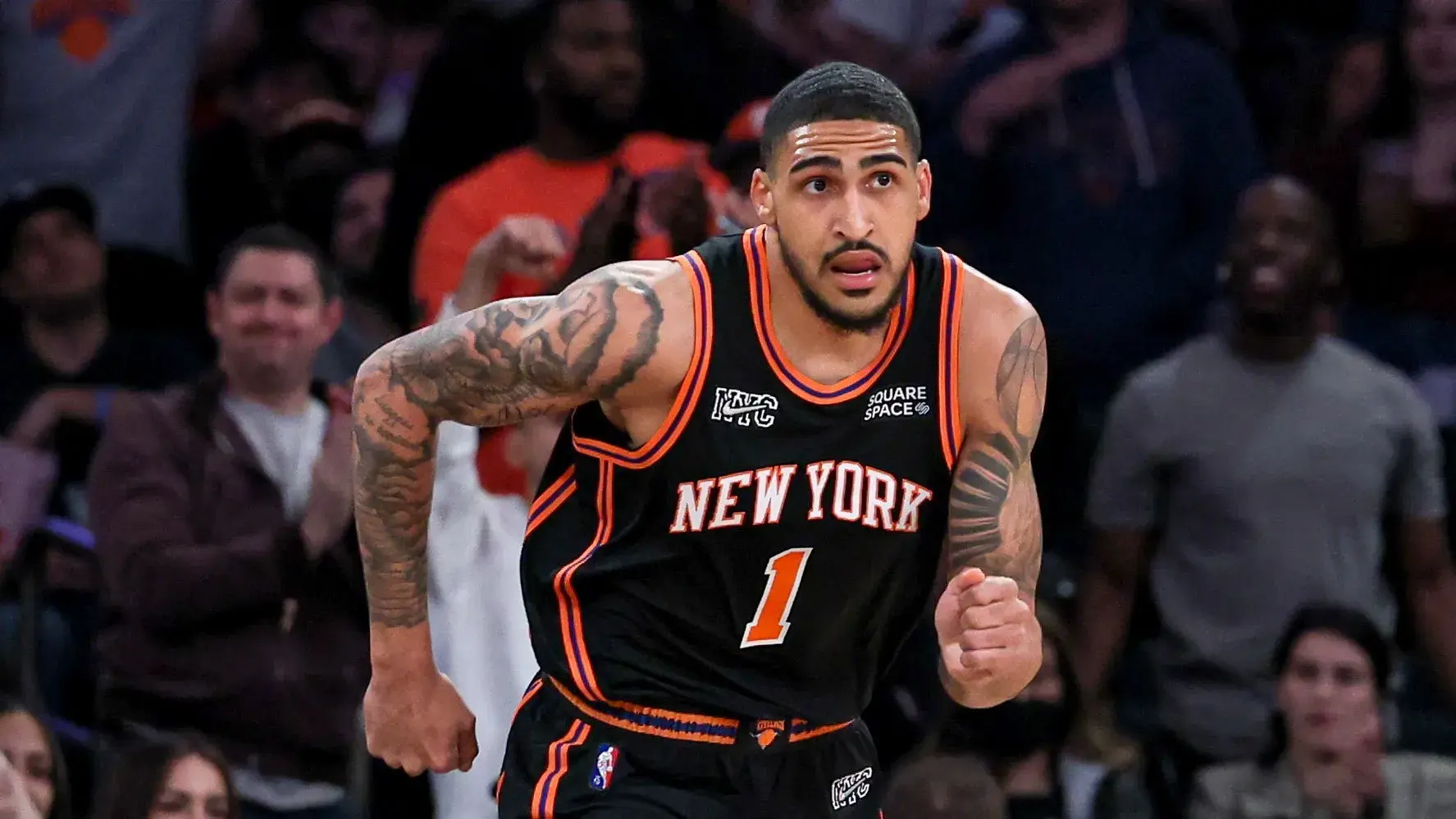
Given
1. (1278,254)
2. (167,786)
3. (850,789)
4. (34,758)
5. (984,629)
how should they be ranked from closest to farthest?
(984,629) → (850,789) → (167,786) → (34,758) → (1278,254)

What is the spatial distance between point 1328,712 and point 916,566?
2.00 metres

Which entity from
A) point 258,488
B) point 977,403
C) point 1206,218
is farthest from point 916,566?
point 1206,218

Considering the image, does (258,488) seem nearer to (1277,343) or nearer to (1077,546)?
(1077,546)

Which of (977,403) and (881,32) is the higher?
(881,32)

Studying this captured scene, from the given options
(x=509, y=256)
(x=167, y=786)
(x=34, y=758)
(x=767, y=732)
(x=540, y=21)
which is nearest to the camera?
(x=767, y=732)

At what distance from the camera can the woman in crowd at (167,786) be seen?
15.8 ft

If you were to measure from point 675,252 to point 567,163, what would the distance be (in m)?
0.63

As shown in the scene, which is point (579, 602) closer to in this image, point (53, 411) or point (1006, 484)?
point (1006, 484)

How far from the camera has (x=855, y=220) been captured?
3387 mm

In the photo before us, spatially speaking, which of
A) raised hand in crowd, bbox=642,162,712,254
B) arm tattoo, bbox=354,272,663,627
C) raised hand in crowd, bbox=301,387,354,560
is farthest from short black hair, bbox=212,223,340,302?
arm tattoo, bbox=354,272,663,627

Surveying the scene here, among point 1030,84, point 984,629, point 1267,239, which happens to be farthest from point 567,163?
point 984,629

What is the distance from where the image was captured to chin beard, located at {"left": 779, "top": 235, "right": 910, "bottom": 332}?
346 cm

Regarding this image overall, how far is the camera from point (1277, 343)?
19.0 ft

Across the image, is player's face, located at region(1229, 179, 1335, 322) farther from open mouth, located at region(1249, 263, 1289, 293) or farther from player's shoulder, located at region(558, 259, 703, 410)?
player's shoulder, located at region(558, 259, 703, 410)
